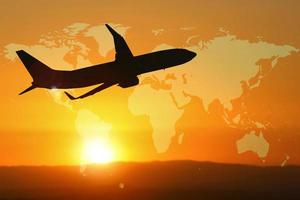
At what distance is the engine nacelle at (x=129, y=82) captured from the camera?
185625 millimetres

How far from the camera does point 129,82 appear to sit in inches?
7323

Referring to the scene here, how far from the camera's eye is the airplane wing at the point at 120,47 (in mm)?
185238

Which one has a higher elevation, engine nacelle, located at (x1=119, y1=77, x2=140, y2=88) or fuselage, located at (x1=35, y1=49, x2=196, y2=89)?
fuselage, located at (x1=35, y1=49, x2=196, y2=89)

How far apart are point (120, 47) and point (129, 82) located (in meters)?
10.2

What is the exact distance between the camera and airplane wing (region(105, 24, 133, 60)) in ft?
608

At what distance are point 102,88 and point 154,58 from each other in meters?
16.6

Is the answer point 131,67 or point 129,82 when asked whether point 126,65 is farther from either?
point 129,82

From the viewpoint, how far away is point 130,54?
185 metres

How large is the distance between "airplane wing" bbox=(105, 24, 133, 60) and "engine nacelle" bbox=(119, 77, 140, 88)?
611cm

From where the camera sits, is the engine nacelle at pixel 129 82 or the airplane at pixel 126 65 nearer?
→ the airplane at pixel 126 65

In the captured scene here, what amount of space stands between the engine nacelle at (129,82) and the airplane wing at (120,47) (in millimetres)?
6114

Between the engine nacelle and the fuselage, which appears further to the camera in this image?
the engine nacelle

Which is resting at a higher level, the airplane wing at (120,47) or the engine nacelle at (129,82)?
the airplane wing at (120,47)

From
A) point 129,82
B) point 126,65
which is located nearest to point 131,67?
point 126,65
